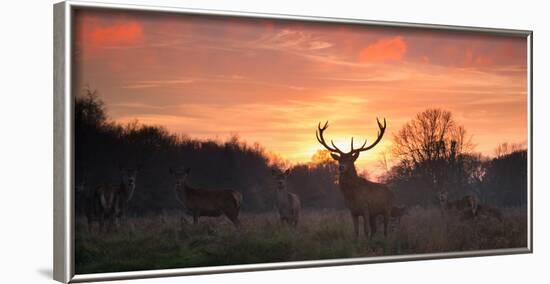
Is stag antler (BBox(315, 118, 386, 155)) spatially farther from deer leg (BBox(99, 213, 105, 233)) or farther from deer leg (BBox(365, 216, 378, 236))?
deer leg (BBox(99, 213, 105, 233))

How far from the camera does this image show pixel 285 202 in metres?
10.6

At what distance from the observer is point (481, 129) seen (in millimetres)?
11641

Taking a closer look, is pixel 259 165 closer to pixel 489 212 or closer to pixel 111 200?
pixel 111 200

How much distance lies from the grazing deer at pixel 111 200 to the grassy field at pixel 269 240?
0.12 metres

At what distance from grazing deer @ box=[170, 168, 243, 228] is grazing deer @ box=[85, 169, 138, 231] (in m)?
0.44

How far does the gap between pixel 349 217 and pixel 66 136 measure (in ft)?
9.98

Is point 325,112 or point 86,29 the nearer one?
point 86,29

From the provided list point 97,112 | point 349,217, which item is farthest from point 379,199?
point 97,112

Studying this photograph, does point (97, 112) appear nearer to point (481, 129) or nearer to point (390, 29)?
point (390, 29)

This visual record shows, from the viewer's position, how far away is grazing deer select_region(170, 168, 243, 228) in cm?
1017

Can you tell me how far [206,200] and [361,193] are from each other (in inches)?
66.4

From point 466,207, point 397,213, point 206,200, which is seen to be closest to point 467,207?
point 466,207

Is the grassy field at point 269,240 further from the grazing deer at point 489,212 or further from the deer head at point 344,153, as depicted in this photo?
the deer head at point 344,153

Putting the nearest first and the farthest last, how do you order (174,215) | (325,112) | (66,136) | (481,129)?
(66,136), (174,215), (325,112), (481,129)
